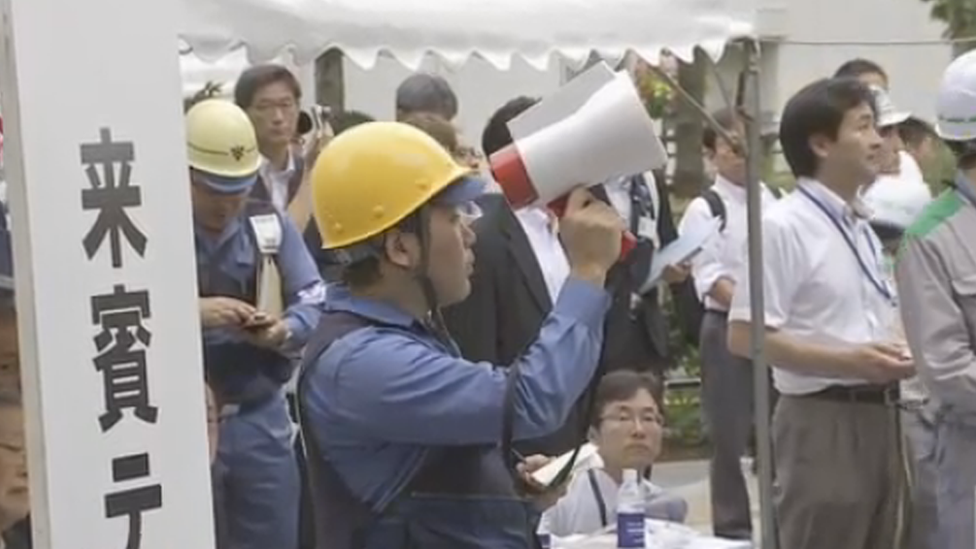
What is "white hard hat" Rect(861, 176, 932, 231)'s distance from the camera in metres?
6.42

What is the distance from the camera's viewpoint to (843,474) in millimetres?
5324

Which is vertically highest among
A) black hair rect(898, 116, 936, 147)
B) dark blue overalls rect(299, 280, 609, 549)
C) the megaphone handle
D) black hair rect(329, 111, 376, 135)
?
black hair rect(329, 111, 376, 135)

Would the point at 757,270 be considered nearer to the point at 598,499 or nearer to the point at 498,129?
the point at 598,499

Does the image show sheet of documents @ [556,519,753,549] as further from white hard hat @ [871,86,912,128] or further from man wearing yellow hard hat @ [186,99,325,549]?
white hard hat @ [871,86,912,128]

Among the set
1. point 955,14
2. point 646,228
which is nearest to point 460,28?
point 646,228

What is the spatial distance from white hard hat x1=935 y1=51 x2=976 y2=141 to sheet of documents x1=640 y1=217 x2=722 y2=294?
1.41 metres

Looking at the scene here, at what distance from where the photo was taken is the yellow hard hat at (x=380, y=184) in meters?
3.43

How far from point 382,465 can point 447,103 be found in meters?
3.53

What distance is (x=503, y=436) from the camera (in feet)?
10.8

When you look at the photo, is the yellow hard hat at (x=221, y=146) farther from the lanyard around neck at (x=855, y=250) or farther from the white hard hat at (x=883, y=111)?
the white hard hat at (x=883, y=111)

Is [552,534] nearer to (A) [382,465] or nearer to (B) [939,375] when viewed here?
(B) [939,375]

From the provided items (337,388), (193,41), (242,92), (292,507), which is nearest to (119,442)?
(337,388)

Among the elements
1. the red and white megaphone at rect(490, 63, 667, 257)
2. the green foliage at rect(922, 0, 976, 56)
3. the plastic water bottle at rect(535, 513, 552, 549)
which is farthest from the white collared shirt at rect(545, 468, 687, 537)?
the green foliage at rect(922, 0, 976, 56)

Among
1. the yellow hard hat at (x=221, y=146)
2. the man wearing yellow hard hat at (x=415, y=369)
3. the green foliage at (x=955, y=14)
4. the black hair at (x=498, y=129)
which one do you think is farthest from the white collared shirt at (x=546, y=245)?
the green foliage at (x=955, y=14)
